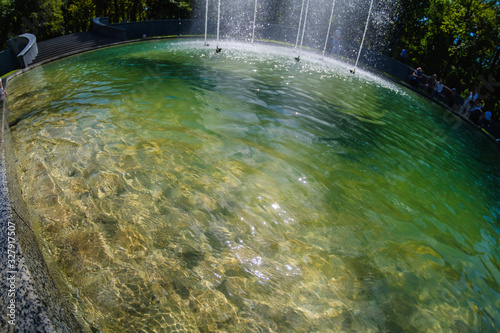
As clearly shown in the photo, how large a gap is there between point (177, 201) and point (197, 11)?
131ft

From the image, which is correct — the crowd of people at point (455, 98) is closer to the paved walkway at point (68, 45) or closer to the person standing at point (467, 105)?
the person standing at point (467, 105)

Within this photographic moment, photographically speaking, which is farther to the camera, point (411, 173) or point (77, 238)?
point (411, 173)

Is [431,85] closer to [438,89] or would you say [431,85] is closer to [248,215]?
[438,89]

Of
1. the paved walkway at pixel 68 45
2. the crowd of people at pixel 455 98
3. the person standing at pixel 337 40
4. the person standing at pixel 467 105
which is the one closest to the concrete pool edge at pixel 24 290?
the paved walkway at pixel 68 45

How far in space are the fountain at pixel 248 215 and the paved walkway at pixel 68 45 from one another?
10936mm

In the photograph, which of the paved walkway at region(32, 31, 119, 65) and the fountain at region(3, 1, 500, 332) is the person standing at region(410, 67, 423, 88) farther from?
the paved walkway at region(32, 31, 119, 65)

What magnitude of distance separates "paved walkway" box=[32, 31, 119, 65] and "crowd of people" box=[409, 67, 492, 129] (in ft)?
86.4

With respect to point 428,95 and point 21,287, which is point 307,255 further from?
point 428,95

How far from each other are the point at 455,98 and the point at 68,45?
95.8ft

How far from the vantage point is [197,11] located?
124 feet

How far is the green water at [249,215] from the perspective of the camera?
3559mm

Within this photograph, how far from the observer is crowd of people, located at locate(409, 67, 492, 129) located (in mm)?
16891

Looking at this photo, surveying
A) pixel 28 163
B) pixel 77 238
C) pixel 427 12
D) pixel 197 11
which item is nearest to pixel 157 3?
pixel 197 11

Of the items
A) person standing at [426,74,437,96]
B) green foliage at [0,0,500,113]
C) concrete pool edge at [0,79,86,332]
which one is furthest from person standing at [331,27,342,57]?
concrete pool edge at [0,79,86,332]
